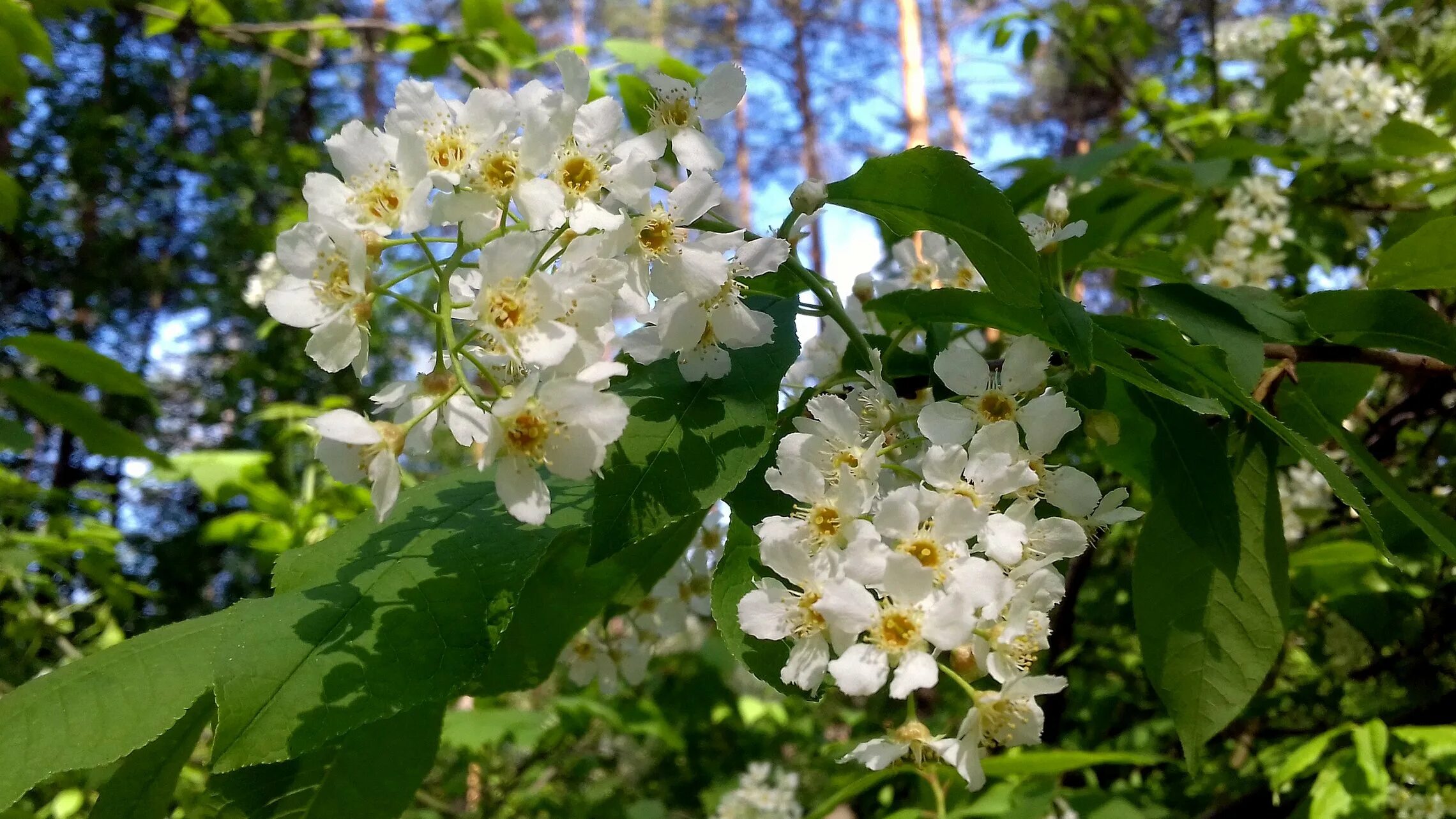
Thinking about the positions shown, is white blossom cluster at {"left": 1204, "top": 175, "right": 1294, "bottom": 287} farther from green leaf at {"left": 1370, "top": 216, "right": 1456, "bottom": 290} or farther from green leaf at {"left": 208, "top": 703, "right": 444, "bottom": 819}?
green leaf at {"left": 208, "top": 703, "right": 444, "bottom": 819}

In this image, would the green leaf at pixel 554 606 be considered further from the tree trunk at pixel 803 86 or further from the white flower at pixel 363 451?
the tree trunk at pixel 803 86

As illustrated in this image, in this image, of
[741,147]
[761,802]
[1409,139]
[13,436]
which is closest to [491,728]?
[761,802]

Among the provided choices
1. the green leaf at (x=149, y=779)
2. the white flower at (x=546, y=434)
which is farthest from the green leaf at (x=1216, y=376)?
the green leaf at (x=149, y=779)

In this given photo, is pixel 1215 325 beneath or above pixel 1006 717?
above

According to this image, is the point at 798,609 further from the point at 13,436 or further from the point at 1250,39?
the point at 1250,39

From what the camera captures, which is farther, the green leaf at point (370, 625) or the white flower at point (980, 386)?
the white flower at point (980, 386)

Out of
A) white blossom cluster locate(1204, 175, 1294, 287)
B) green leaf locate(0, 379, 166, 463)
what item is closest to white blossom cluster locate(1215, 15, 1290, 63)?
white blossom cluster locate(1204, 175, 1294, 287)
